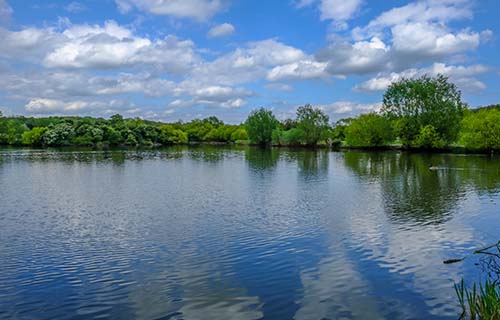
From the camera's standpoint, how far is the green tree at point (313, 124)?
358 ft

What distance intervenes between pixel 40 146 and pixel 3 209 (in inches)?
3984

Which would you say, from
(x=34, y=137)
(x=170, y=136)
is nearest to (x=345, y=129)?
(x=170, y=136)

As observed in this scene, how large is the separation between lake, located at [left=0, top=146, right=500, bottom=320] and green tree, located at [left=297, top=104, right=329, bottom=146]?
81430 mm

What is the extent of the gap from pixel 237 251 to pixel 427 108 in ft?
240

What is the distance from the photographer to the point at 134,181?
33688 mm

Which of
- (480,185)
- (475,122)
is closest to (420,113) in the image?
(475,122)

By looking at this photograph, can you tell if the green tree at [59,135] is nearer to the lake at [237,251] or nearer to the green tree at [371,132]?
the green tree at [371,132]

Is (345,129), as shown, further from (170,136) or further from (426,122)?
(170,136)

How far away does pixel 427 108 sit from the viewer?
7738cm

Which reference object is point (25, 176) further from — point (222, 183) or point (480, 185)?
point (480, 185)

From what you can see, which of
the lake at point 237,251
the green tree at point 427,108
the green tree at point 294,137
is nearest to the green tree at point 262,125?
the green tree at point 294,137

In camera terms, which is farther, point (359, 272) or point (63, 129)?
point (63, 129)

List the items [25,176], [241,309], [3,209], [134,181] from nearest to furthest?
[241,309] → [3,209] → [134,181] → [25,176]

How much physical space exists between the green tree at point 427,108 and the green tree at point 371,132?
20.5ft
